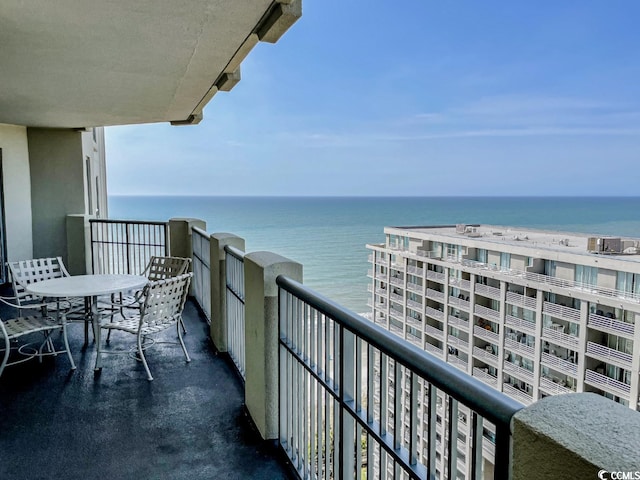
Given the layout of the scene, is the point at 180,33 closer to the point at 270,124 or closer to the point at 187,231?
the point at 187,231

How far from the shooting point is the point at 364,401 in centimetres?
194

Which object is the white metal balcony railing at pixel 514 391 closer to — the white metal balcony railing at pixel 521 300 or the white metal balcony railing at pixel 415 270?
the white metal balcony railing at pixel 521 300

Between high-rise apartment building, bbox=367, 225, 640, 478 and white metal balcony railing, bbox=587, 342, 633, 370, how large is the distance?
0.06 ft

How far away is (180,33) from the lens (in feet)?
12.9

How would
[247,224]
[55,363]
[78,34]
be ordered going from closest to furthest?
[78,34]
[55,363]
[247,224]

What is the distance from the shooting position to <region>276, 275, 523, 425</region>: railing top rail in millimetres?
1051

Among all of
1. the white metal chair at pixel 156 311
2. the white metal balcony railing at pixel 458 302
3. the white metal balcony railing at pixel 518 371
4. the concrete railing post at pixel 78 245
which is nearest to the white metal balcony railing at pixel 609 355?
the white metal balcony railing at pixel 518 371

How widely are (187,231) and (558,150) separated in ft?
184

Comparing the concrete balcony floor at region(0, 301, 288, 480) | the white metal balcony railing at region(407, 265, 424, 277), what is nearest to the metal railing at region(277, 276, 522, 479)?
the concrete balcony floor at region(0, 301, 288, 480)

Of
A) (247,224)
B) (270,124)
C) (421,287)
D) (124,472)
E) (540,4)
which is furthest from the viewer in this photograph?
(270,124)

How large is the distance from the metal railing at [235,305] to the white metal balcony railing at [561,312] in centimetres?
660

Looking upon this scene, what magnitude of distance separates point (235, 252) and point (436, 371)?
9.57 ft

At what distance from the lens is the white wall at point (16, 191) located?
820 cm

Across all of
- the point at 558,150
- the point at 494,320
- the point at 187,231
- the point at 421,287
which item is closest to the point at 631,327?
the point at 494,320
